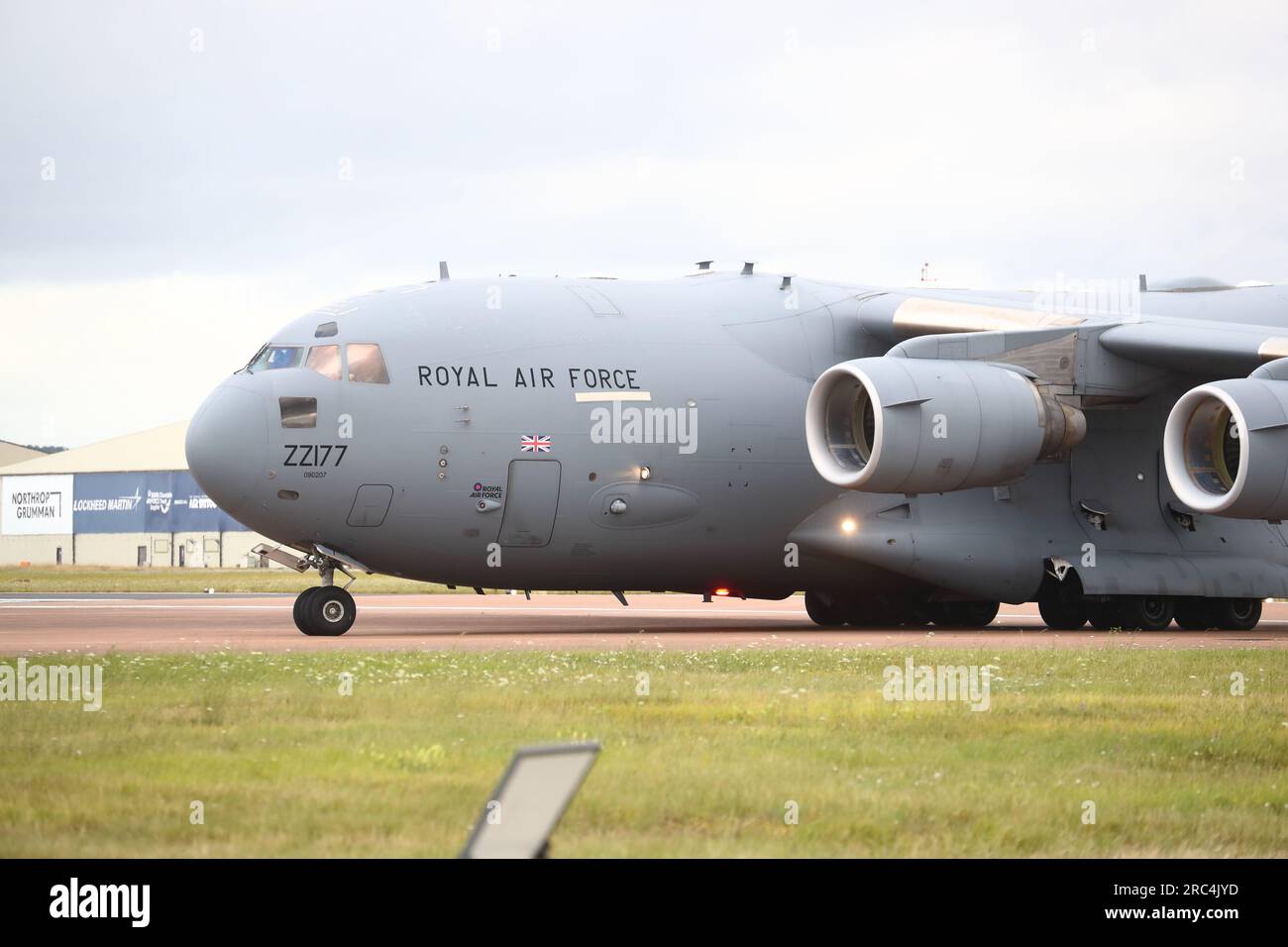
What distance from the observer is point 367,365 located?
17.1m

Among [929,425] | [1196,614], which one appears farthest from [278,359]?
[1196,614]

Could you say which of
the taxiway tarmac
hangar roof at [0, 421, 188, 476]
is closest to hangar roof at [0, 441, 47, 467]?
hangar roof at [0, 421, 188, 476]

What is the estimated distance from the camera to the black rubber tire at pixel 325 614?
1700 centimetres

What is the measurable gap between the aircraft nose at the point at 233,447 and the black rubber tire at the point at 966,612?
9101 millimetres

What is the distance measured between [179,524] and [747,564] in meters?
53.8

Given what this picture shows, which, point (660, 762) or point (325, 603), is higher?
point (660, 762)

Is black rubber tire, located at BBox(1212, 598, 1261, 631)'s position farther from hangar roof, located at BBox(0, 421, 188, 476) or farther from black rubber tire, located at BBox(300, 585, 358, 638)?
hangar roof, located at BBox(0, 421, 188, 476)

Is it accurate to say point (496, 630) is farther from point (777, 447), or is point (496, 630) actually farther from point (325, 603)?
point (777, 447)

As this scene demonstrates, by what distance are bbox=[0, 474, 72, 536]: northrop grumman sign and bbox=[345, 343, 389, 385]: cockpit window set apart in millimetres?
59561

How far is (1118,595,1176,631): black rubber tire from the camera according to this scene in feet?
64.3

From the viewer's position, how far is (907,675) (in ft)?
38.0

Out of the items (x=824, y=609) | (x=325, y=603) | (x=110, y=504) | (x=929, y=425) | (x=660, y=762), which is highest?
(x=929, y=425)

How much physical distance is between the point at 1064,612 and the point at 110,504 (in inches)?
2322

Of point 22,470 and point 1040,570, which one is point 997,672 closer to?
point 1040,570
